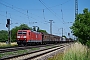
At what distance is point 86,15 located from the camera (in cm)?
2678

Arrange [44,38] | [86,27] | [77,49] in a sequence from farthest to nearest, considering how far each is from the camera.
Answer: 1. [44,38]
2. [86,27]
3. [77,49]

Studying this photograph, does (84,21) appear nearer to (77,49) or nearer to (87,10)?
(87,10)

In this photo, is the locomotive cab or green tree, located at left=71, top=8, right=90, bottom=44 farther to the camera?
the locomotive cab

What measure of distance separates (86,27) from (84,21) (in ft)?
4.88

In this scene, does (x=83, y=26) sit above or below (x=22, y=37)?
above

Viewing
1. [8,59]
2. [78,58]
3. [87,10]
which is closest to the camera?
[78,58]

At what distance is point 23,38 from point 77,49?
30187 millimetres

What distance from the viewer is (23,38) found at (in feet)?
137

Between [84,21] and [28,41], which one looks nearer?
[84,21]

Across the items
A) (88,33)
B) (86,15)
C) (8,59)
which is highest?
(86,15)

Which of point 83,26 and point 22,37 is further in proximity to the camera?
point 22,37

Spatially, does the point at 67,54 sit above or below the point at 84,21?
below

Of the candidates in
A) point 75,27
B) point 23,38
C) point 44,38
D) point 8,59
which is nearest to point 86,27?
point 75,27

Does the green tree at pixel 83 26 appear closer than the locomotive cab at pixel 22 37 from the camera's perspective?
Yes
